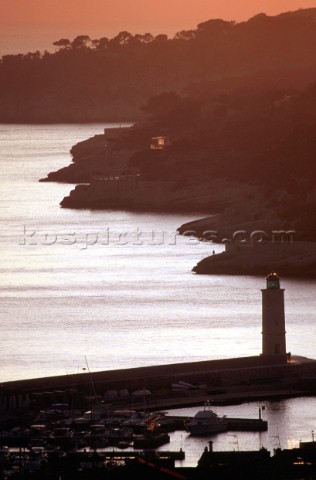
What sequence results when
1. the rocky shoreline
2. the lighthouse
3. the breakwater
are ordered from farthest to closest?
the rocky shoreline
the lighthouse
the breakwater

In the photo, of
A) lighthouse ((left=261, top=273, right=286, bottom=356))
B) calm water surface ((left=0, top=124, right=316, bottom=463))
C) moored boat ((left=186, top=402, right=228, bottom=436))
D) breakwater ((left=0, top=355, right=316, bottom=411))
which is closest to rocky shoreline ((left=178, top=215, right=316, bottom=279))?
calm water surface ((left=0, top=124, right=316, bottom=463))

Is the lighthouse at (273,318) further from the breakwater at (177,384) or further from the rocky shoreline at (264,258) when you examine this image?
the rocky shoreline at (264,258)

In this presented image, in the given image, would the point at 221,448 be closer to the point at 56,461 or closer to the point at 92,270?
the point at 56,461

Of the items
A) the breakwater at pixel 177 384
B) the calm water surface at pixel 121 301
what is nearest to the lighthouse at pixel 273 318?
the breakwater at pixel 177 384

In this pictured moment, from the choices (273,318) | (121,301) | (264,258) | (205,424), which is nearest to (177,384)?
(273,318)

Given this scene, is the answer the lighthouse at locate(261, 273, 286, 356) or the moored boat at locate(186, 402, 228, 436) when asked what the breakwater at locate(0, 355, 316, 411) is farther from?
the moored boat at locate(186, 402, 228, 436)

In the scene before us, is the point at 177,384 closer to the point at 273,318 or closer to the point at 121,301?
the point at 273,318

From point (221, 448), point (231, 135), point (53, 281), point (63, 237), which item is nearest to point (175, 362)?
point (221, 448)
